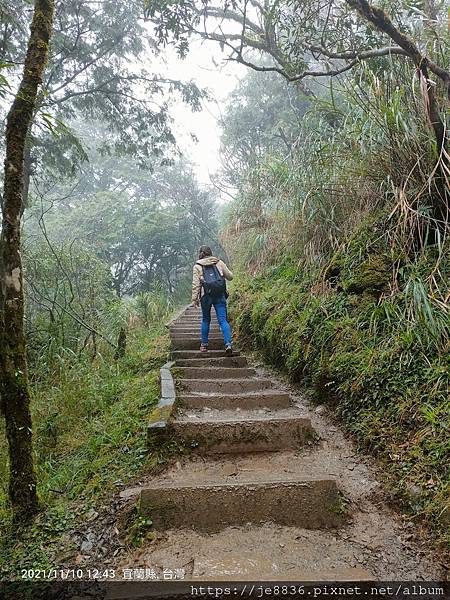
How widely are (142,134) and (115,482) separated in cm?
851

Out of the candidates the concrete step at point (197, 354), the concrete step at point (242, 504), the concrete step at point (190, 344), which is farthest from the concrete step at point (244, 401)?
the concrete step at point (190, 344)

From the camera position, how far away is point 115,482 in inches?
96.6

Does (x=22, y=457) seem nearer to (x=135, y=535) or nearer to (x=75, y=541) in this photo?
(x=75, y=541)

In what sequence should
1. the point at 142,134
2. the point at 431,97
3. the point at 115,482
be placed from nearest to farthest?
1. the point at 115,482
2. the point at 431,97
3. the point at 142,134

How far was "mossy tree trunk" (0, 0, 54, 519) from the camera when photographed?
211cm

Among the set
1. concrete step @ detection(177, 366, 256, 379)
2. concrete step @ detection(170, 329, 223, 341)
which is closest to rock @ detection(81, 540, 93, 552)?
concrete step @ detection(177, 366, 256, 379)

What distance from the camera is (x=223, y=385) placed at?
383 centimetres

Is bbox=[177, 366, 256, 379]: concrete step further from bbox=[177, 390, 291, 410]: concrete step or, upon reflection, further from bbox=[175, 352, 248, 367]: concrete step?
bbox=[177, 390, 291, 410]: concrete step

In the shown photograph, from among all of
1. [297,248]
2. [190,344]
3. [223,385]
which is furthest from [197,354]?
[297,248]

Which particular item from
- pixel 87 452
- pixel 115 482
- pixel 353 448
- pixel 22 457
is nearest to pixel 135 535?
pixel 115 482

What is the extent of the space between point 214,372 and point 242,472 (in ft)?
5.93

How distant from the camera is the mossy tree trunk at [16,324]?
6.92 ft

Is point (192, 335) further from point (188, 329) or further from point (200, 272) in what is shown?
point (200, 272)

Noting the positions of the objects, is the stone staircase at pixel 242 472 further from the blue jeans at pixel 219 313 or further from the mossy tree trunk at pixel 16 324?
the blue jeans at pixel 219 313
